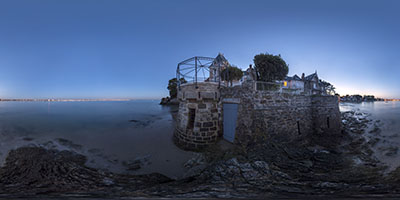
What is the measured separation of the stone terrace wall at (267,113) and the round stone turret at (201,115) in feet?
3.12

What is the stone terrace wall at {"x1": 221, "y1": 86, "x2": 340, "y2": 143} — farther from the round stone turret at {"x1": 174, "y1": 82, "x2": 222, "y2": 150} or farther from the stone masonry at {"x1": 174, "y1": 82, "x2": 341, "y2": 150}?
the round stone turret at {"x1": 174, "y1": 82, "x2": 222, "y2": 150}

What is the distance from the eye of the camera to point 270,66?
20188mm

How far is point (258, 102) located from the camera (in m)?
7.91

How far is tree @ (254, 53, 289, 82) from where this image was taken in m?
20.2

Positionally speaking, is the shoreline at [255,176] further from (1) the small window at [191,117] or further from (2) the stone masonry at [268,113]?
(1) the small window at [191,117]

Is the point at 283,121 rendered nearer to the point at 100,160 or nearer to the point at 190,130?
the point at 190,130

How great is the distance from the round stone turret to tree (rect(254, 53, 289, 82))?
46.9 feet

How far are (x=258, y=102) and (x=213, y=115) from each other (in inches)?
120

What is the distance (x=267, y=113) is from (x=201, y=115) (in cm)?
412

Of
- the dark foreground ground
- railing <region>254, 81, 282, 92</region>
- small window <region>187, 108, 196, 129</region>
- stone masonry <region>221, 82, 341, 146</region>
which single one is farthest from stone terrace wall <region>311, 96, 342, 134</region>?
small window <region>187, 108, 196, 129</region>

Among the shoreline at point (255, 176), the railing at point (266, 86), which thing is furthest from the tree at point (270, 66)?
the shoreline at point (255, 176)

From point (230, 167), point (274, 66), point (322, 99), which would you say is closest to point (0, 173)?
point (230, 167)

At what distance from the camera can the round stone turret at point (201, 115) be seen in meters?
9.05

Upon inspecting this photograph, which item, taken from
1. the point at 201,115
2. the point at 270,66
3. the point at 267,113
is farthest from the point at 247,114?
the point at 270,66
